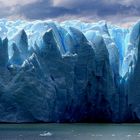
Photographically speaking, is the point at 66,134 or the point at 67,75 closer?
the point at 66,134

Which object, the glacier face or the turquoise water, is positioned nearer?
the turquoise water

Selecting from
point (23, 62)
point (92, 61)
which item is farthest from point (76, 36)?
point (23, 62)

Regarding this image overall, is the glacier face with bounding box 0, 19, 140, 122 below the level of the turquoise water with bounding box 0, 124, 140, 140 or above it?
above

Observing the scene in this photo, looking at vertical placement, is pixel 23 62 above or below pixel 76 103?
above

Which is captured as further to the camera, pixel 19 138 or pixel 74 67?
pixel 74 67

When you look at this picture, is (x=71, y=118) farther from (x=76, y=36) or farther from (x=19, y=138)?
(x=19, y=138)

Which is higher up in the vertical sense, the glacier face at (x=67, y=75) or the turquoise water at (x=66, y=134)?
the glacier face at (x=67, y=75)

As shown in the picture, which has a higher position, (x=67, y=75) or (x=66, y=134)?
(x=67, y=75)

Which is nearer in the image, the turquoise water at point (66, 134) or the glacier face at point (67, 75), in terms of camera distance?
the turquoise water at point (66, 134)
